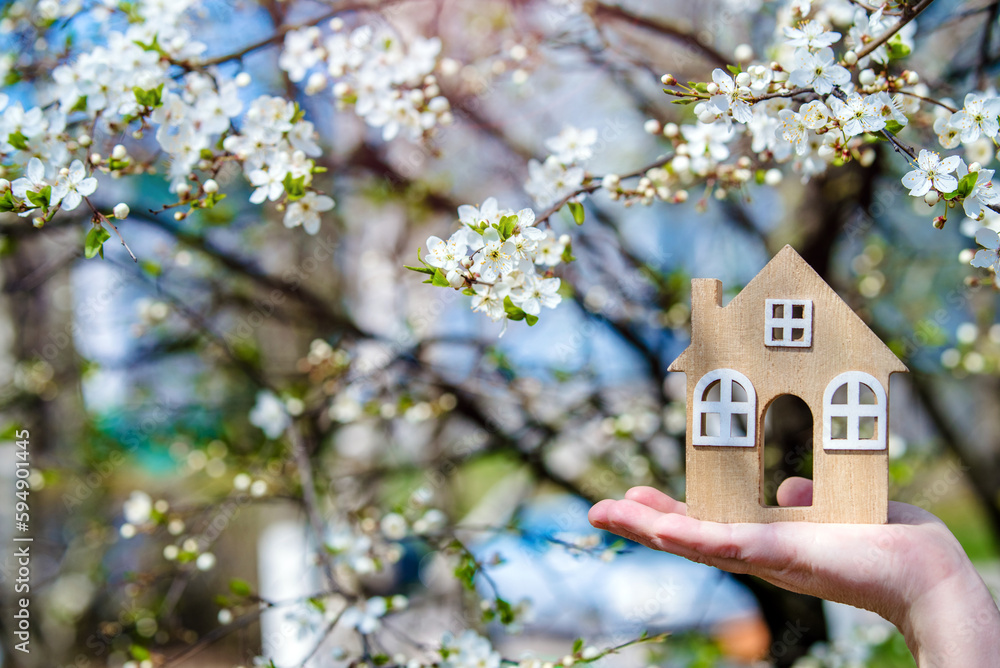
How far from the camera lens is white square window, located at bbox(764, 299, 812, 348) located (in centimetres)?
135

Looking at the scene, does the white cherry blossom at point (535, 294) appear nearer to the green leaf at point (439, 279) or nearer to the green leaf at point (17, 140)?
the green leaf at point (439, 279)

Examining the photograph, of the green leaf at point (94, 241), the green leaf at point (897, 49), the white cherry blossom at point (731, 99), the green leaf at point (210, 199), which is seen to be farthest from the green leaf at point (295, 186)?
the green leaf at point (897, 49)

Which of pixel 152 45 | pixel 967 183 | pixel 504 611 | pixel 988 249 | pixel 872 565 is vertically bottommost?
pixel 504 611

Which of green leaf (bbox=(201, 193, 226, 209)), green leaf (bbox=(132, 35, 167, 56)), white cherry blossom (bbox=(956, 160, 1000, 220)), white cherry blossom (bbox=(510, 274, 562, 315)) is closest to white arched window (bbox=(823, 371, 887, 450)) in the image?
white cherry blossom (bbox=(956, 160, 1000, 220))

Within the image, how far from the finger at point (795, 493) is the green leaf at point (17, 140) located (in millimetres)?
1845

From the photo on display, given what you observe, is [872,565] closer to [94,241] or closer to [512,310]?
[512,310]

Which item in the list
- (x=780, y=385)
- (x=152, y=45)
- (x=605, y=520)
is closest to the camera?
(x=605, y=520)

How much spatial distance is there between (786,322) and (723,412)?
22cm

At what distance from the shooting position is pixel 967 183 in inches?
45.0

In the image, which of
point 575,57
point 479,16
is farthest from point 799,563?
point 479,16

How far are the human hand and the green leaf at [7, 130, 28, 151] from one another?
1489 mm

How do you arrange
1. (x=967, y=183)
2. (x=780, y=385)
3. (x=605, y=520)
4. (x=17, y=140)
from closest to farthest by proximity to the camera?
(x=967, y=183) < (x=605, y=520) < (x=780, y=385) < (x=17, y=140)

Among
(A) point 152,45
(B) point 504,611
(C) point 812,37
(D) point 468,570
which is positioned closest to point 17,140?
(A) point 152,45

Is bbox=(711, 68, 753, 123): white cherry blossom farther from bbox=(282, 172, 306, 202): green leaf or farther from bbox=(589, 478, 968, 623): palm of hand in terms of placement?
bbox=(282, 172, 306, 202): green leaf
